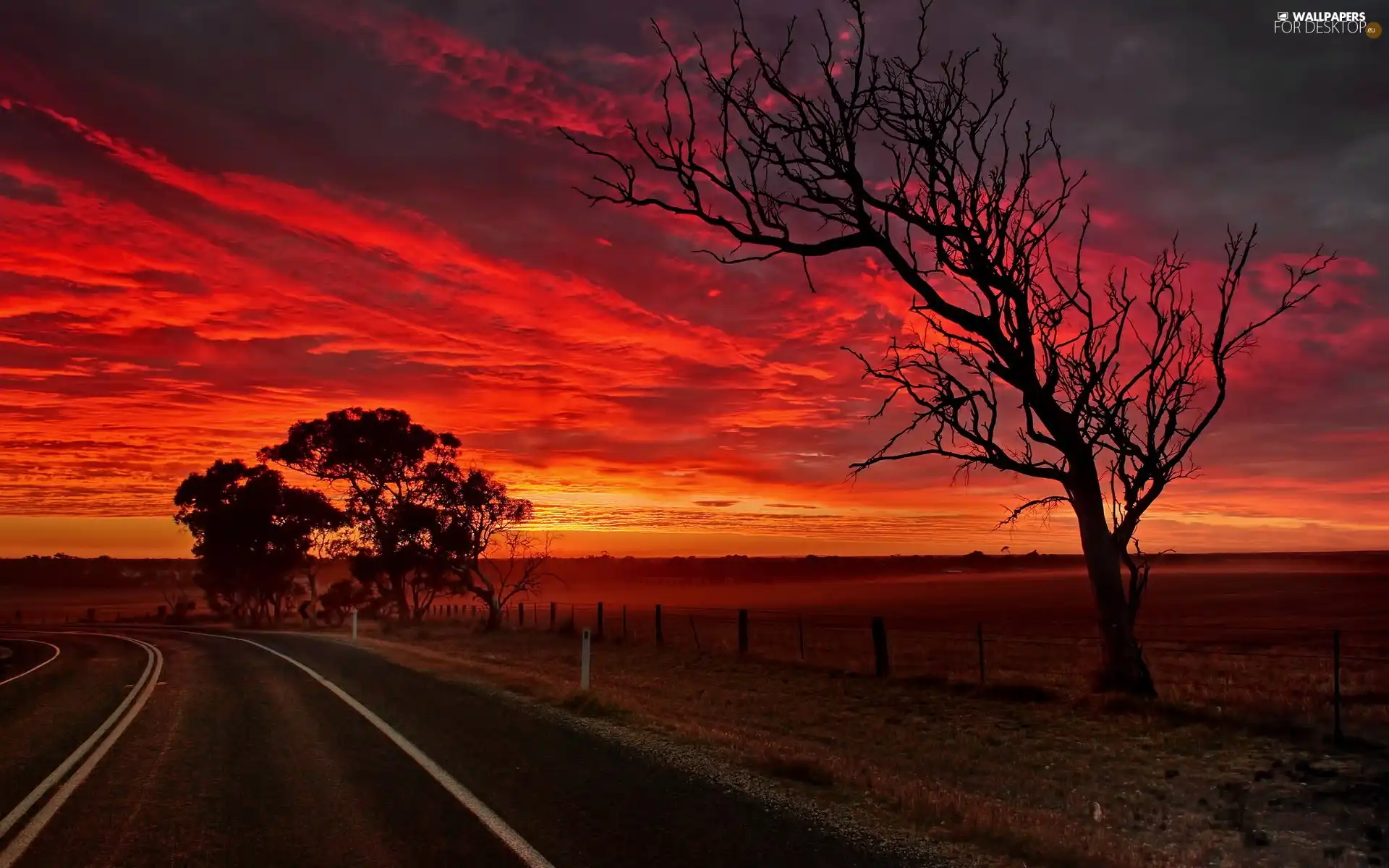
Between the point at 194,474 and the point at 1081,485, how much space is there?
229ft

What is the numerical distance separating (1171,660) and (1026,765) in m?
16.8

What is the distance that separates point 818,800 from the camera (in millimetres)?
8633

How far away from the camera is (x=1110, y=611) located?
17578 millimetres

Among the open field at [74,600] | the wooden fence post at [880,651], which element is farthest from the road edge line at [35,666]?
the open field at [74,600]

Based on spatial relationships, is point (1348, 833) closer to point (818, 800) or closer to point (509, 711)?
point (818, 800)

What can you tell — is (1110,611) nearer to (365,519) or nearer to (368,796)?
(368,796)

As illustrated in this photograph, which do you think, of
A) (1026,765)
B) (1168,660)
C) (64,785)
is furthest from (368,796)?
(1168,660)

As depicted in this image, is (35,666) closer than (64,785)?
No

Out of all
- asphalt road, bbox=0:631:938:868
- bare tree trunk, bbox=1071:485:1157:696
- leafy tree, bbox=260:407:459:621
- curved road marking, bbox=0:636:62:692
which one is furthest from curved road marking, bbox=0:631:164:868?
leafy tree, bbox=260:407:459:621

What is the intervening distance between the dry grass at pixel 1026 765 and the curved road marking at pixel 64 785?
21.3 feet

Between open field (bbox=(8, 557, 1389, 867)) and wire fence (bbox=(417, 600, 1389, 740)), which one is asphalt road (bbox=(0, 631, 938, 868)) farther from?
wire fence (bbox=(417, 600, 1389, 740))

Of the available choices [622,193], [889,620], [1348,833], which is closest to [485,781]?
[1348,833]

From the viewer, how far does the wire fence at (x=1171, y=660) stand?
15.9 m

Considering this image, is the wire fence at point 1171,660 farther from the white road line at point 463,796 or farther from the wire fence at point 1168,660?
the white road line at point 463,796
